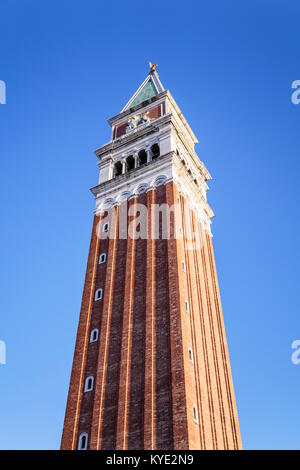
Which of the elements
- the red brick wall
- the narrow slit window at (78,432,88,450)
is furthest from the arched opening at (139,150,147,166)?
the narrow slit window at (78,432,88,450)

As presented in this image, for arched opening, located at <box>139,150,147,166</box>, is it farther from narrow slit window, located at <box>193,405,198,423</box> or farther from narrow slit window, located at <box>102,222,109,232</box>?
narrow slit window, located at <box>193,405,198,423</box>

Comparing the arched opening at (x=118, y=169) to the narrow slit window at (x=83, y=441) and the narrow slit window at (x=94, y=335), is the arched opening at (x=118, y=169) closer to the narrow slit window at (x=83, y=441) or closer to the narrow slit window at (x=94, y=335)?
the narrow slit window at (x=94, y=335)

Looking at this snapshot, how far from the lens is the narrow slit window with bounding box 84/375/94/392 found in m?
23.8

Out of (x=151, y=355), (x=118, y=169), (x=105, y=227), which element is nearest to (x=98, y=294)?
(x=105, y=227)

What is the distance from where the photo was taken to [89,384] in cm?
2402

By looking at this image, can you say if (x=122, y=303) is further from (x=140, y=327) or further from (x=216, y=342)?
(x=216, y=342)

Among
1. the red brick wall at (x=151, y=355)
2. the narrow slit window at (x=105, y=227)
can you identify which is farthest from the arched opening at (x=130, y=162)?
the narrow slit window at (x=105, y=227)

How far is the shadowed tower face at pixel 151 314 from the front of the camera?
21016 millimetres

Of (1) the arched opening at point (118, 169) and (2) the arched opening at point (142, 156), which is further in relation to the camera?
(1) the arched opening at point (118, 169)

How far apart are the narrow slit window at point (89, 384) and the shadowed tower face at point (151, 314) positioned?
0.05 meters

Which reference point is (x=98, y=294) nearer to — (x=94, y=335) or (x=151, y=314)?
(x=94, y=335)

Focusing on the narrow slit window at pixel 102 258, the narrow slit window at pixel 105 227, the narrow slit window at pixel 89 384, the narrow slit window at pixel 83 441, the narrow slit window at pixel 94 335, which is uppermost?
the narrow slit window at pixel 105 227
